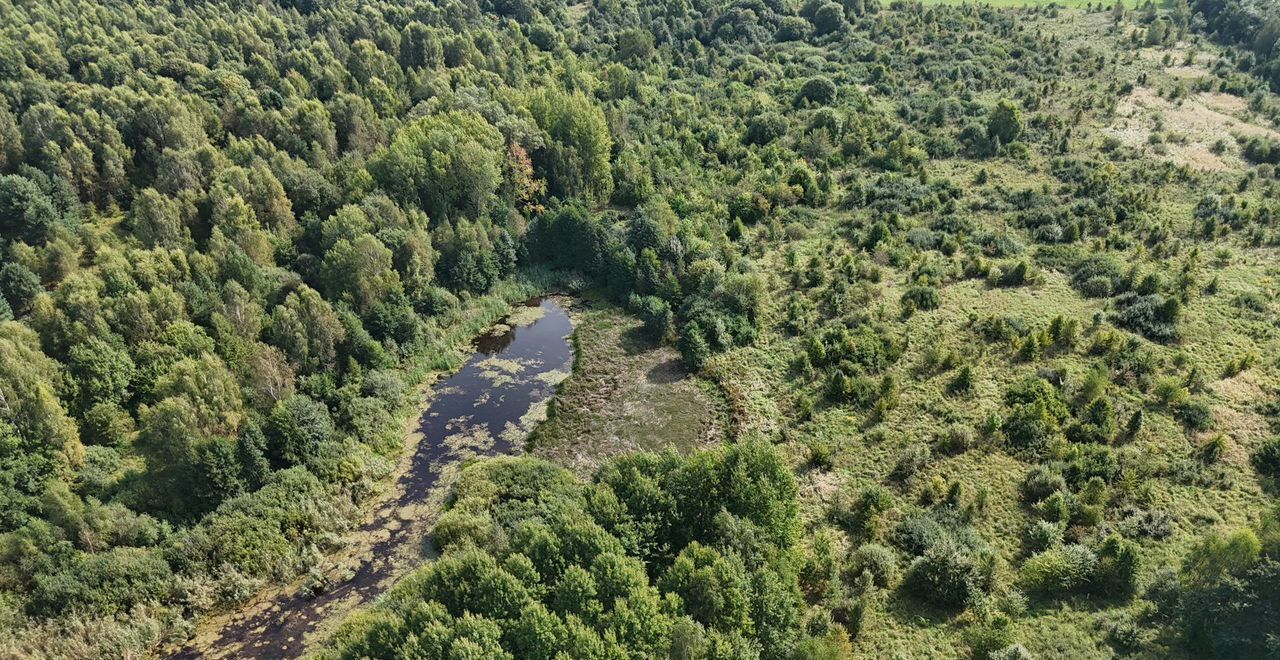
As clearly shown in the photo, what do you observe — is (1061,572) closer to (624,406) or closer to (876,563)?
(876,563)

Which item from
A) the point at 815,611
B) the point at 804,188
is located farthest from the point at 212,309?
the point at 804,188

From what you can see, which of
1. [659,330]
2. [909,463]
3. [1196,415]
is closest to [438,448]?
[659,330]

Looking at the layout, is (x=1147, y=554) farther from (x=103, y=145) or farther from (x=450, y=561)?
(x=103, y=145)

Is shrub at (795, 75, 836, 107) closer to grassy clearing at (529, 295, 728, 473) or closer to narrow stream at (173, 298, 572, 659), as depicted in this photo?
narrow stream at (173, 298, 572, 659)

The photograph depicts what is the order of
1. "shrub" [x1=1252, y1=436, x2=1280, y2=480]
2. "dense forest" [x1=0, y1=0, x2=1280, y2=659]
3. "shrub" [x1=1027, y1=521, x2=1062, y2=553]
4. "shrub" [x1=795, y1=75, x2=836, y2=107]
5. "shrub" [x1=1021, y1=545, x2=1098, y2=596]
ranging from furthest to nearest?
"shrub" [x1=795, y1=75, x2=836, y2=107] → "shrub" [x1=1252, y1=436, x2=1280, y2=480] → "shrub" [x1=1027, y1=521, x2=1062, y2=553] → "shrub" [x1=1021, y1=545, x2=1098, y2=596] → "dense forest" [x1=0, y1=0, x2=1280, y2=659]

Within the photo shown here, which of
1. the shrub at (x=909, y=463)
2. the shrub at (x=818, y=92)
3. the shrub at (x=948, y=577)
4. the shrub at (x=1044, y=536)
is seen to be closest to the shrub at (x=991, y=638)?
the shrub at (x=948, y=577)

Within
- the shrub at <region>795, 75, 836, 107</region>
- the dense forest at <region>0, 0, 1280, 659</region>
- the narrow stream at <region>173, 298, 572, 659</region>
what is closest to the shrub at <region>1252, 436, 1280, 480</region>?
the dense forest at <region>0, 0, 1280, 659</region>

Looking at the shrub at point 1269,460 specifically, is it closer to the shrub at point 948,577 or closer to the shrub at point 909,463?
the shrub at point 909,463
